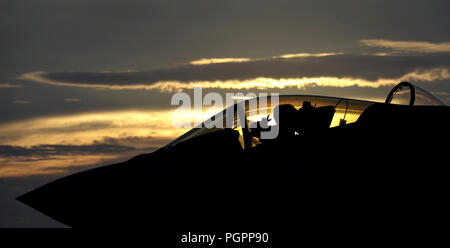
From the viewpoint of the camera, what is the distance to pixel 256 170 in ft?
26.9

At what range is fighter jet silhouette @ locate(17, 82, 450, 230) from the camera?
7875mm

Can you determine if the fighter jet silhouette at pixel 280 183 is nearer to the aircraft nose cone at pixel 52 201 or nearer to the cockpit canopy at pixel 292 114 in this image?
the aircraft nose cone at pixel 52 201

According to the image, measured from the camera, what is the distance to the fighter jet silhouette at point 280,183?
7875 millimetres

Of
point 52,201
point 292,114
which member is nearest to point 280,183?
point 292,114

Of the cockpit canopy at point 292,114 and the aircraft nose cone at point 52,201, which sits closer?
the aircraft nose cone at point 52,201

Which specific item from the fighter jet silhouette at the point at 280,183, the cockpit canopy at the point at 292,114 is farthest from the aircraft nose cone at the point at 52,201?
the cockpit canopy at the point at 292,114

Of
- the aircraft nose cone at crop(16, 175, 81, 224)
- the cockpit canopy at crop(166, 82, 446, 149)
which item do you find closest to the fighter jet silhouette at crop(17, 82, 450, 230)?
the aircraft nose cone at crop(16, 175, 81, 224)

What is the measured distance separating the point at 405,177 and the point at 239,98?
2.93 metres

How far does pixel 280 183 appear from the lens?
8047 mm

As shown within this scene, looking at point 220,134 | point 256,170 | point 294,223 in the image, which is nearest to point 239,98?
point 220,134

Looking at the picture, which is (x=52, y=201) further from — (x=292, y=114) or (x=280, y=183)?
(x=292, y=114)

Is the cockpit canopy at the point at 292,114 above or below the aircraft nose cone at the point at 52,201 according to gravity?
above
